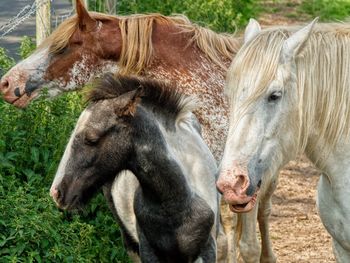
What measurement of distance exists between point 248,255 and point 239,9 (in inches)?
335

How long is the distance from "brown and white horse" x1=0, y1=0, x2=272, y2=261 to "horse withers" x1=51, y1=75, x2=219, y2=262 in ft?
1.35

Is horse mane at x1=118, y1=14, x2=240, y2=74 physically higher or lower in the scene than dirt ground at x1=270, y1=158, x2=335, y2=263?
higher

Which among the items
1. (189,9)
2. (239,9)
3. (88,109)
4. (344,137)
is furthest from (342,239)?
(239,9)

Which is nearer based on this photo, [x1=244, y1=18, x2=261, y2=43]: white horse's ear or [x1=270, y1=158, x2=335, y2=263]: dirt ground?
[x1=244, y1=18, x2=261, y2=43]: white horse's ear

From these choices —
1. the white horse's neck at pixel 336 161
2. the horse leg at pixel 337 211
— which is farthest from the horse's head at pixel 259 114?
the horse leg at pixel 337 211

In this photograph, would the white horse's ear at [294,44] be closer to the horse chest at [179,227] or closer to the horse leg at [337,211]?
the horse leg at [337,211]

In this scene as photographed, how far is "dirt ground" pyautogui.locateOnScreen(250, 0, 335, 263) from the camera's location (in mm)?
9578

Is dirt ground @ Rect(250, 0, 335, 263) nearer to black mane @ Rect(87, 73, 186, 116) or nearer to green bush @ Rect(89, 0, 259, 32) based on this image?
green bush @ Rect(89, 0, 259, 32)

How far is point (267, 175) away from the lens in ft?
19.4

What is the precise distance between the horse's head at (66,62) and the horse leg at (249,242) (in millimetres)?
1647

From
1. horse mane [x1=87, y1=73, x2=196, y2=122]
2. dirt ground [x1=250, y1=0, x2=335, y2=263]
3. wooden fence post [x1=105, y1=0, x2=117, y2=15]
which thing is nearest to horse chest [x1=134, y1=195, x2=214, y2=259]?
horse mane [x1=87, y1=73, x2=196, y2=122]

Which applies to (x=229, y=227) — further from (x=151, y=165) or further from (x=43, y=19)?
(x=43, y=19)

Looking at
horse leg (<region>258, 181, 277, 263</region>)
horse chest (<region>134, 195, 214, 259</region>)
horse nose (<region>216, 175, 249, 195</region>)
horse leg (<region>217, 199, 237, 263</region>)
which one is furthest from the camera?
horse leg (<region>258, 181, 277, 263</region>)

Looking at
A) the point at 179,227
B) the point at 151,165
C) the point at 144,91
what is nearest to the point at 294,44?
the point at 144,91
